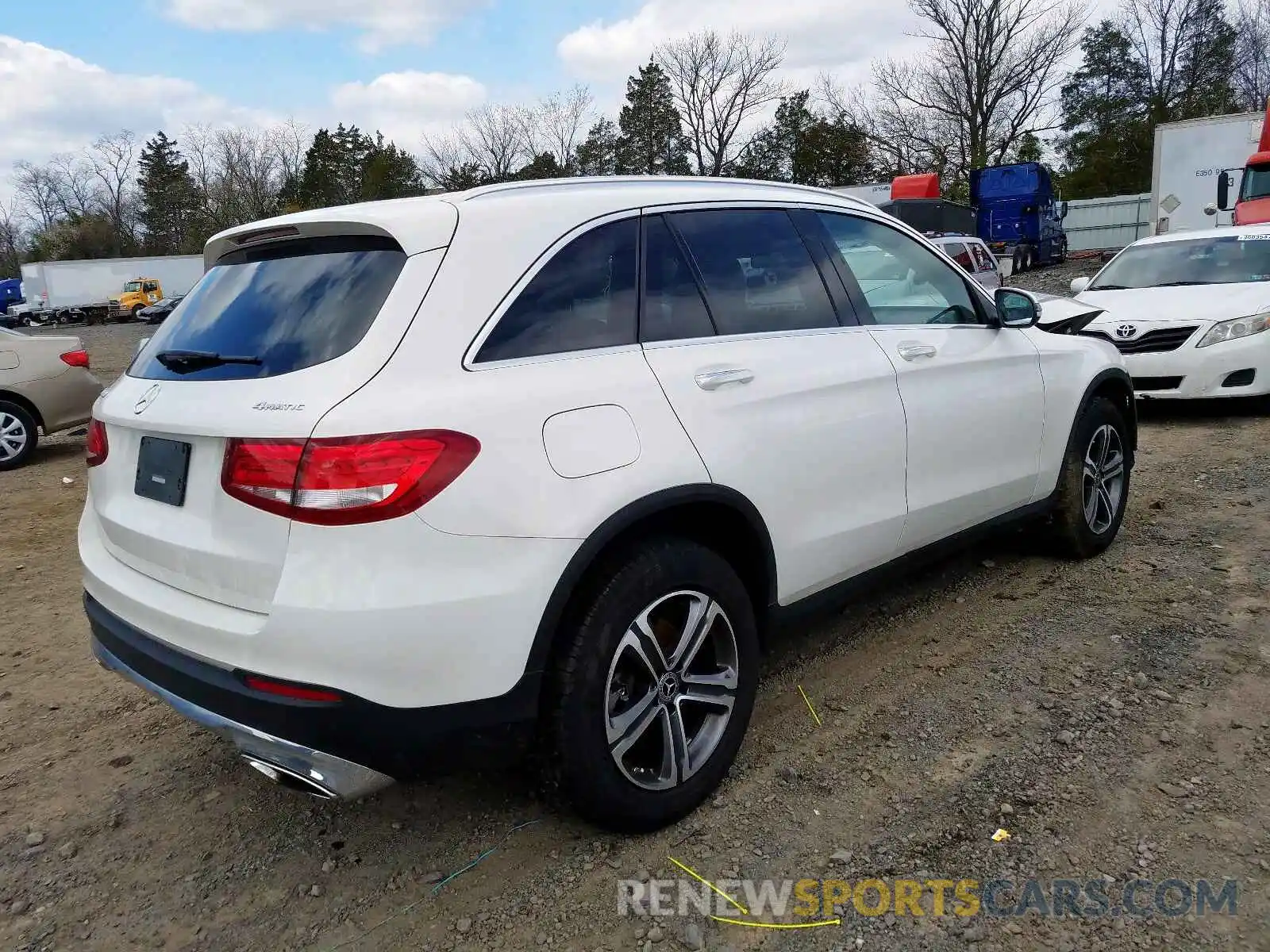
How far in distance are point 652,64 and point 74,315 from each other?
34642 millimetres

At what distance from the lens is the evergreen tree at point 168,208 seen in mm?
66375

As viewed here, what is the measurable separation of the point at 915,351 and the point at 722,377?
3.47 feet

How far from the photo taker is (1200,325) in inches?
295

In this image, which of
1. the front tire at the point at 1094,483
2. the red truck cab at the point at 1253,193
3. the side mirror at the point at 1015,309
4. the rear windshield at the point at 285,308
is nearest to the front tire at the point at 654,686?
the rear windshield at the point at 285,308

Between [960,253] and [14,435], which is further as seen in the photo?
[960,253]

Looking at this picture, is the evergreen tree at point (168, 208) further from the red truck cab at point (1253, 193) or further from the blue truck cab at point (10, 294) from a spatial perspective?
the red truck cab at point (1253, 193)

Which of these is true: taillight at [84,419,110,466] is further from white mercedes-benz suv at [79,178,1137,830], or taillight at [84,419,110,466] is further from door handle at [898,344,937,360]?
door handle at [898,344,937,360]

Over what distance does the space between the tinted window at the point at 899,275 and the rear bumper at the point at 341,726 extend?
2.06 metres

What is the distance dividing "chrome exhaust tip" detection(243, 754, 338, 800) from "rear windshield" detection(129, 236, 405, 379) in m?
0.93

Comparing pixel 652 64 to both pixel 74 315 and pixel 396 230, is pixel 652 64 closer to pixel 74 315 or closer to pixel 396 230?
pixel 74 315

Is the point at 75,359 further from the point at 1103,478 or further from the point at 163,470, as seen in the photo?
the point at 1103,478

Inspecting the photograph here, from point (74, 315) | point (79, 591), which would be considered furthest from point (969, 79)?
point (79, 591)

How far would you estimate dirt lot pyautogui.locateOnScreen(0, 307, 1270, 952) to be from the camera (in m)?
2.31

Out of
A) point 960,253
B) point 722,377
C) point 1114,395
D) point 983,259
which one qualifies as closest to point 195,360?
point 722,377
